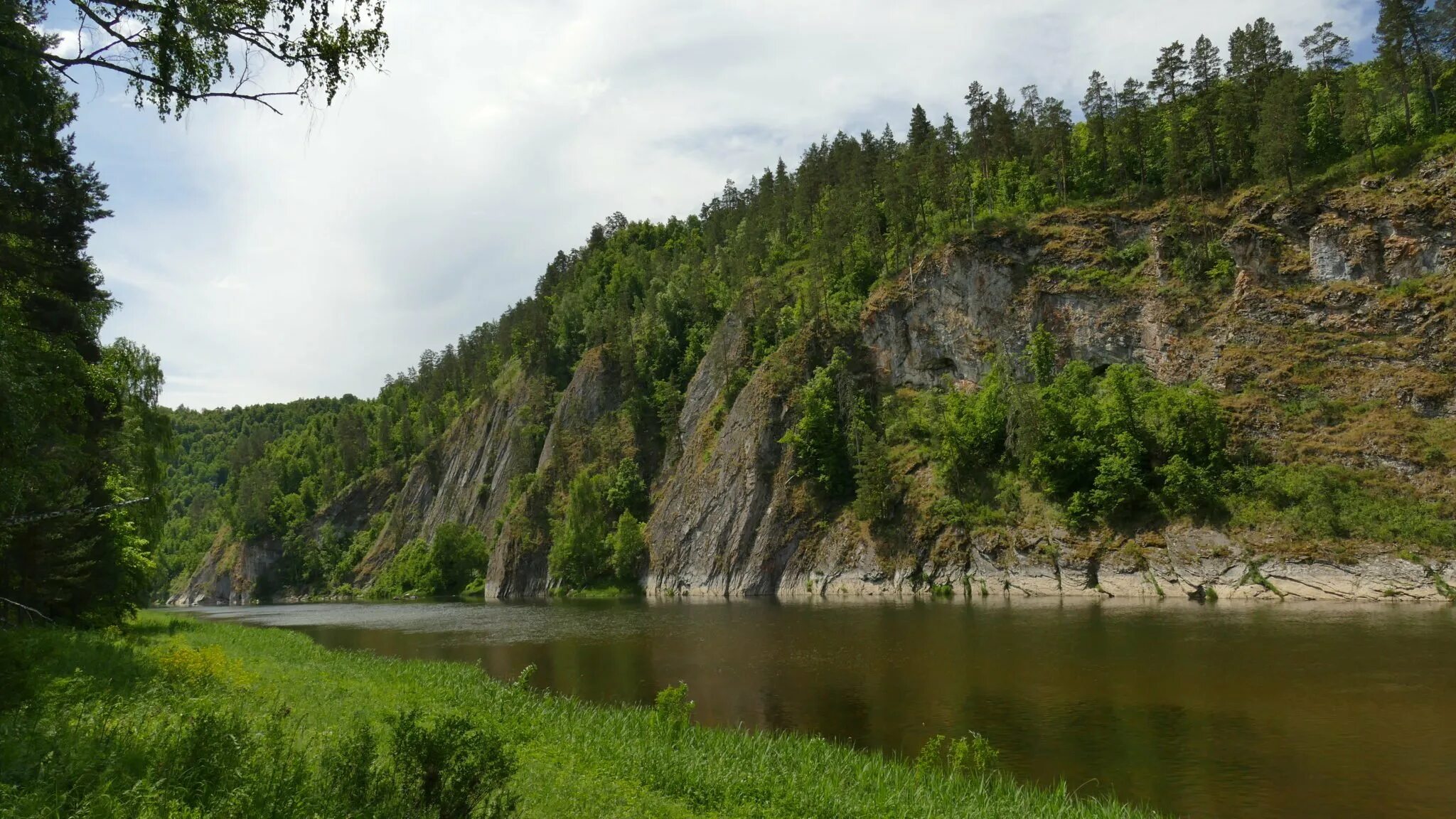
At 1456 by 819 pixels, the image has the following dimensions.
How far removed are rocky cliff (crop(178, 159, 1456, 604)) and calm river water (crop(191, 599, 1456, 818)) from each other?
306 inches

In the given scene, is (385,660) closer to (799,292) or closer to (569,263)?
(799,292)

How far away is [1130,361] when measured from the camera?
2657 inches

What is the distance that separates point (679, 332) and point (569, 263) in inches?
2488

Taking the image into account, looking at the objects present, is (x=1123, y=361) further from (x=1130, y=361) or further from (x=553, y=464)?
(x=553, y=464)

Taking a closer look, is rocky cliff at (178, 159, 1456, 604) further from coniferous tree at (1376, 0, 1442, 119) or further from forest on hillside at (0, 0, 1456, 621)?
coniferous tree at (1376, 0, 1442, 119)

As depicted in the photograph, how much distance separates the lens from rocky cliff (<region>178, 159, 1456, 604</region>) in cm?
4894

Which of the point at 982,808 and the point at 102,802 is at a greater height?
the point at 102,802

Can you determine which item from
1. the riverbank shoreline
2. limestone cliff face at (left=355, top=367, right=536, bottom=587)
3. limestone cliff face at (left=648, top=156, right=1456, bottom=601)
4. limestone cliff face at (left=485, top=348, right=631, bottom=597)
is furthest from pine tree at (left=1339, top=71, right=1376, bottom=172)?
limestone cliff face at (left=355, top=367, right=536, bottom=587)

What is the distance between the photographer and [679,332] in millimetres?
114938

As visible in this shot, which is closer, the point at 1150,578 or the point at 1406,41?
the point at 1150,578

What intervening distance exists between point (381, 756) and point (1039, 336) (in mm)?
70776

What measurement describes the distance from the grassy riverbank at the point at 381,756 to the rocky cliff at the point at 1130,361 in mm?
41999

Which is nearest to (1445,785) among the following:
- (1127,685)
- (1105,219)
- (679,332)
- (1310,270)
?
(1127,685)

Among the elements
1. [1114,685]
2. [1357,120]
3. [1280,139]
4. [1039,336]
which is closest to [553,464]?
[1039,336]
